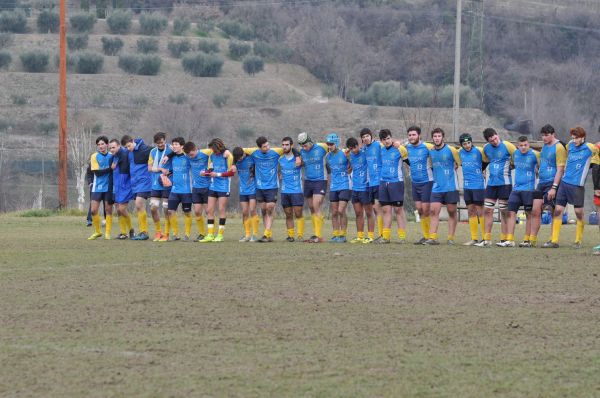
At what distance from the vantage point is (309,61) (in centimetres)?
9694

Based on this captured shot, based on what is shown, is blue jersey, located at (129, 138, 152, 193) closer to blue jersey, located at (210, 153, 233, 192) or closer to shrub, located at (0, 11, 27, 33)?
blue jersey, located at (210, 153, 233, 192)

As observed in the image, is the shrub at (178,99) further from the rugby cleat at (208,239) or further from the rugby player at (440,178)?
the rugby player at (440,178)

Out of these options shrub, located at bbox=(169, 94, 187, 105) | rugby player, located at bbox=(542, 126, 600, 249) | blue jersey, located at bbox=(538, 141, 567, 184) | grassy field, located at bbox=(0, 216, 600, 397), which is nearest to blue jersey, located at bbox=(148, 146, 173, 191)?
grassy field, located at bbox=(0, 216, 600, 397)

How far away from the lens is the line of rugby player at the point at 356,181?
2003 cm

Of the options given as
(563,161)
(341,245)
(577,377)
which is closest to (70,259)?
(341,245)

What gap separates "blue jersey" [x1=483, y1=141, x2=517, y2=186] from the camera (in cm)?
2034

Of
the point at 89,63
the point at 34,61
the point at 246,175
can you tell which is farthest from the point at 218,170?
the point at 89,63

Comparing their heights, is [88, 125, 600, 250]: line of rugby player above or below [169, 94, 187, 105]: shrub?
below

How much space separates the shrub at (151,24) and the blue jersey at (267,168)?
76146 mm

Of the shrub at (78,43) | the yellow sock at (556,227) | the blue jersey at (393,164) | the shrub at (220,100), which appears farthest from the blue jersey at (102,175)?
the shrub at (78,43)

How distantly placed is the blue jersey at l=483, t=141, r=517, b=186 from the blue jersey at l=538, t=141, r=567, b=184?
0.59m

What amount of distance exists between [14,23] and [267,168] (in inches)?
2959

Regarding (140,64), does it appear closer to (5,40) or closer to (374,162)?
(5,40)

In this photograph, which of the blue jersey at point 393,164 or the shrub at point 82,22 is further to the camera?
the shrub at point 82,22
